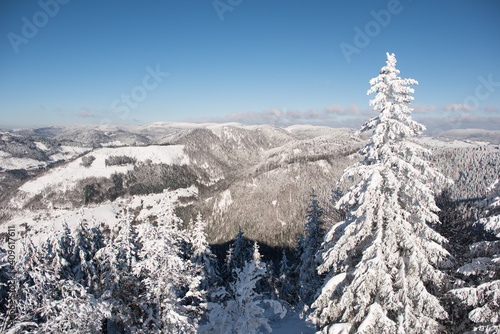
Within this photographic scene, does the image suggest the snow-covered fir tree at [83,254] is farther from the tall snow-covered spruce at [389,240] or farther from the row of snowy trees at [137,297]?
the tall snow-covered spruce at [389,240]

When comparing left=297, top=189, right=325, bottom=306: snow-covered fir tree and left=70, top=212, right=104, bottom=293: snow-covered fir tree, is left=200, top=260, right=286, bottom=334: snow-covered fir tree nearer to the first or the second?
left=70, top=212, right=104, bottom=293: snow-covered fir tree

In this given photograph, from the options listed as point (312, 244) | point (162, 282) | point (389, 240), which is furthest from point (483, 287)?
point (312, 244)

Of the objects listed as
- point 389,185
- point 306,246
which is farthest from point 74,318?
point 306,246

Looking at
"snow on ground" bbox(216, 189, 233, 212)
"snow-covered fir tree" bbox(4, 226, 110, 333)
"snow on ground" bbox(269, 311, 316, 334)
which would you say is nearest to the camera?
"snow-covered fir tree" bbox(4, 226, 110, 333)

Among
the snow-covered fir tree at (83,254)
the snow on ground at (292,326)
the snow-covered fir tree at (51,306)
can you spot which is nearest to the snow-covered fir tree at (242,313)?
the snow-covered fir tree at (51,306)

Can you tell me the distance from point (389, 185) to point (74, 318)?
12.6 metres

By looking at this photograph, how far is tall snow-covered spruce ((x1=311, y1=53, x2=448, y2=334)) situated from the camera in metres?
9.07

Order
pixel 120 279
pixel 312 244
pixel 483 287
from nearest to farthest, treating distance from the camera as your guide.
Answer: pixel 483 287, pixel 120 279, pixel 312 244

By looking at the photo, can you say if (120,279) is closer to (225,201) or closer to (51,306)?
(51,306)

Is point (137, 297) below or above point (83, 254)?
above

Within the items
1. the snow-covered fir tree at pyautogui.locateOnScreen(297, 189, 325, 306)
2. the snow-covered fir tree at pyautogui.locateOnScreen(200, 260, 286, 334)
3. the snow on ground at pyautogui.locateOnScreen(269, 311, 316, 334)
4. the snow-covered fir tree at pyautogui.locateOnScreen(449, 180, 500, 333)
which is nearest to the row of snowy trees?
the snow-covered fir tree at pyautogui.locateOnScreen(200, 260, 286, 334)

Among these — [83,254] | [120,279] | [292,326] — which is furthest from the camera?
[83,254]

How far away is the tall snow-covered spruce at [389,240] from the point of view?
9.07 metres

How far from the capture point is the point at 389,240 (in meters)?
9.58
